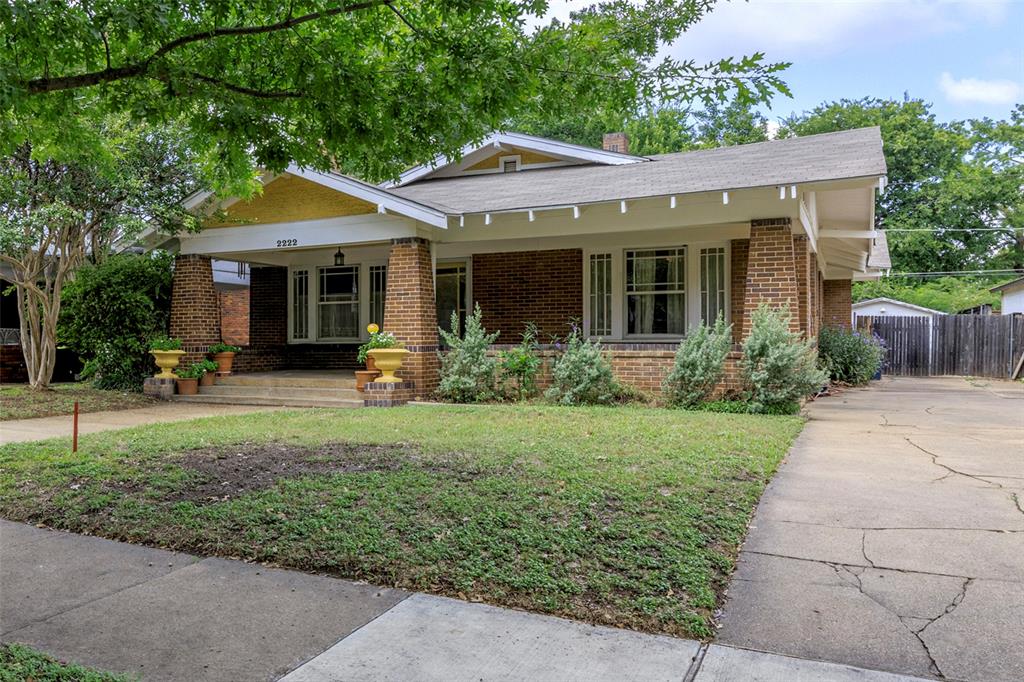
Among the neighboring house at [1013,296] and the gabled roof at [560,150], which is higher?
the gabled roof at [560,150]

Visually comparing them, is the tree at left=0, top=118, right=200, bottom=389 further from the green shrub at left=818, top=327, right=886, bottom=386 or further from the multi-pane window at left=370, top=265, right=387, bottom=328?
the green shrub at left=818, top=327, right=886, bottom=386

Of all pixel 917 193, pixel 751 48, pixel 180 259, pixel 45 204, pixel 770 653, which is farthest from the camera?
pixel 917 193

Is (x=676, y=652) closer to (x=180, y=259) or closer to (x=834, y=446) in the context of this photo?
(x=834, y=446)

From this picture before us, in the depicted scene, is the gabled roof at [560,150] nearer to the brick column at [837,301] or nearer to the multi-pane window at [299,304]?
the multi-pane window at [299,304]

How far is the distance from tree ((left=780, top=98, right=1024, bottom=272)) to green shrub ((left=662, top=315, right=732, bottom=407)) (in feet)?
105

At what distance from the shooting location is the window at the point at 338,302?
15.5 m

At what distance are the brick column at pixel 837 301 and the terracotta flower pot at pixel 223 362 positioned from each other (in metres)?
16.3

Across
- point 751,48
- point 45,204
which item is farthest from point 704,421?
point 45,204

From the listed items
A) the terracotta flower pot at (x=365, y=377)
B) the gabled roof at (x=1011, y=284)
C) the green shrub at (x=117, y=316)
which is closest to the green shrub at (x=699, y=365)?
the terracotta flower pot at (x=365, y=377)

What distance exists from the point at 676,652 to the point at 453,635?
0.96 m

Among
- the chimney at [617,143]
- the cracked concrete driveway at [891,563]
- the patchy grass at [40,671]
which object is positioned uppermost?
the chimney at [617,143]

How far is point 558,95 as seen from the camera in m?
4.91

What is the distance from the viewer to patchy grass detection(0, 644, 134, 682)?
108 inches

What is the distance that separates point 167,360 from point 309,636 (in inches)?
443
